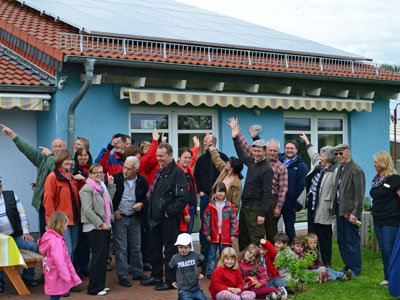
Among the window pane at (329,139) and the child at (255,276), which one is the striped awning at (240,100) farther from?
the child at (255,276)

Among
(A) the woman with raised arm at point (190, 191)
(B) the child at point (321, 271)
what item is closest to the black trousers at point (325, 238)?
(B) the child at point (321, 271)

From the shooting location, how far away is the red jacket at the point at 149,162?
326 inches

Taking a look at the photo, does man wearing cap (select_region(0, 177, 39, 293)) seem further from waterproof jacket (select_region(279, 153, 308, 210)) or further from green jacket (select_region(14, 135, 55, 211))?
waterproof jacket (select_region(279, 153, 308, 210))

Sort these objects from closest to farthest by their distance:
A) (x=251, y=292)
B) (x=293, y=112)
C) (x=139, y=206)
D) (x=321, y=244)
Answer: (x=251, y=292), (x=139, y=206), (x=321, y=244), (x=293, y=112)

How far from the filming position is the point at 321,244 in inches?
333

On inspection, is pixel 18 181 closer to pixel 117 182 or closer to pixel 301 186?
pixel 117 182

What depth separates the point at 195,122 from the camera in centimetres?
1170

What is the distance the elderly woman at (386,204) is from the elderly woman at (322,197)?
30.5 inches

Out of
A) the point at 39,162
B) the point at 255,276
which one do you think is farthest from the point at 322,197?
the point at 39,162

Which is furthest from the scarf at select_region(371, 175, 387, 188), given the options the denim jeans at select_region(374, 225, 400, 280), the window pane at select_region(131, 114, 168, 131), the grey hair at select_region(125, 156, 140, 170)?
the window pane at select_region(131, 114, 168, 131)

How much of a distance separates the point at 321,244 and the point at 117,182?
324 cm

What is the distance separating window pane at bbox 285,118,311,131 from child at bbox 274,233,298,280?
5519mm

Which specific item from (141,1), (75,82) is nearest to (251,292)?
(75,82)

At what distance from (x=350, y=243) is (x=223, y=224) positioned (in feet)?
6.11
